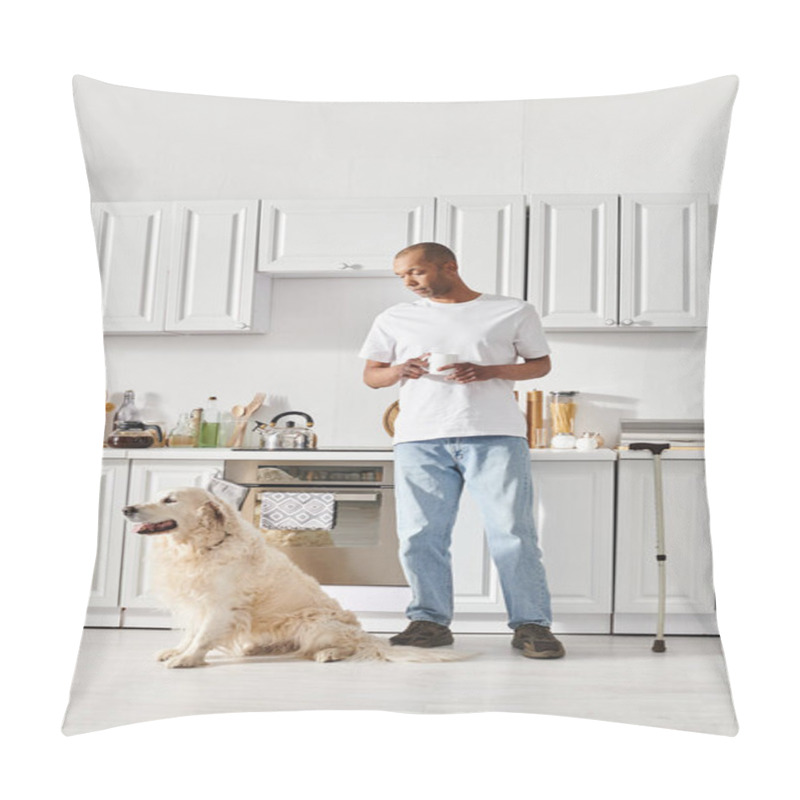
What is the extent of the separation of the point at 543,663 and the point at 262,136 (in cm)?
126

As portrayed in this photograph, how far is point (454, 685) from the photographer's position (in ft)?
6.09

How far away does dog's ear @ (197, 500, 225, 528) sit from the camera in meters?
1.94

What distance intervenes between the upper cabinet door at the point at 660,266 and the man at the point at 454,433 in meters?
0.23

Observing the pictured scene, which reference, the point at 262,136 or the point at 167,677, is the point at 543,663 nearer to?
the point at 167,677

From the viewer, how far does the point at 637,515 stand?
6.25 feet

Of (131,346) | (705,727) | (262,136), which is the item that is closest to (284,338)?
(131,346)

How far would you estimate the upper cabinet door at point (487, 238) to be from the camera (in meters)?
1.92

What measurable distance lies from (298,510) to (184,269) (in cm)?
57

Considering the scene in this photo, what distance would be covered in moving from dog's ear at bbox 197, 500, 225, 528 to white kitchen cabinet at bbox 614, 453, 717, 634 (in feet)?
2.68

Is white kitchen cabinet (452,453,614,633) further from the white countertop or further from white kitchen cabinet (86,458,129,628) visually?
white kitchen cabinet (86,458,129,628)

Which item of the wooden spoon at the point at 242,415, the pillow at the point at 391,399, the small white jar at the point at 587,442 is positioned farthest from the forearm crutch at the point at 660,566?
the wooden spoon at the point at 242,415

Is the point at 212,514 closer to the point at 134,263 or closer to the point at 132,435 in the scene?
the point at 132,435

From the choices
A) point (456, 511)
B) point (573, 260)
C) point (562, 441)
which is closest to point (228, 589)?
point (456, 511)

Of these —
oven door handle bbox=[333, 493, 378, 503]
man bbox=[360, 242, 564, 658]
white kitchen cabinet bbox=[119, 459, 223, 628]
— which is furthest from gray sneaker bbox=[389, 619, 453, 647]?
white kitchen cabinet bbox=[119, 459, 223, 628]
